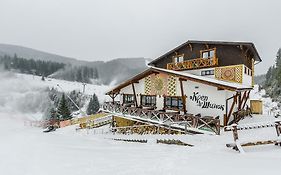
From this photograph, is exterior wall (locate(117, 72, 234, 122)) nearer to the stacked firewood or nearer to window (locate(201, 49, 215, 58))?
the stacked firewood

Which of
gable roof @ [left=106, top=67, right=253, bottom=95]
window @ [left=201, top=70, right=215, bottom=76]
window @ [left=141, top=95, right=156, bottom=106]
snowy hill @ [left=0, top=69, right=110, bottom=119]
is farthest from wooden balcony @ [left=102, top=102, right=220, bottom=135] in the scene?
snowy hill @ [left=0, top=69, right=110, bottom=119]

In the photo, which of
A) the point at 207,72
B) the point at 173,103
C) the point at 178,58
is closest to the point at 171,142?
the point at 173,103

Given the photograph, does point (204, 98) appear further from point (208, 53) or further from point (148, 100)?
point (148, 100)

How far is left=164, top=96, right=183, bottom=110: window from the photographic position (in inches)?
701

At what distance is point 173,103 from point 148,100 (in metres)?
3.22

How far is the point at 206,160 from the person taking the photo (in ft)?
25.3

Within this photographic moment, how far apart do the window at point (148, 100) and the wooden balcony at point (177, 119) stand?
234 centimetres

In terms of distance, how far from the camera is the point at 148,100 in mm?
20578

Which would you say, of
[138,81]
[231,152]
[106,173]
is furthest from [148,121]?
[106,173]

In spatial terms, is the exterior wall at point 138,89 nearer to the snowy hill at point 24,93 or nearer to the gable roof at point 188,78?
the gable roof at point 188,78

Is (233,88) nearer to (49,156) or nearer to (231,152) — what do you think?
(231,152)

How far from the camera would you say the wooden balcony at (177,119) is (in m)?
13.4

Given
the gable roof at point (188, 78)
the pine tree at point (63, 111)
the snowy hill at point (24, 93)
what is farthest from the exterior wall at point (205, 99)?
the pine tree at point (63, 111)

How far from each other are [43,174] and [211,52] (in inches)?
693
